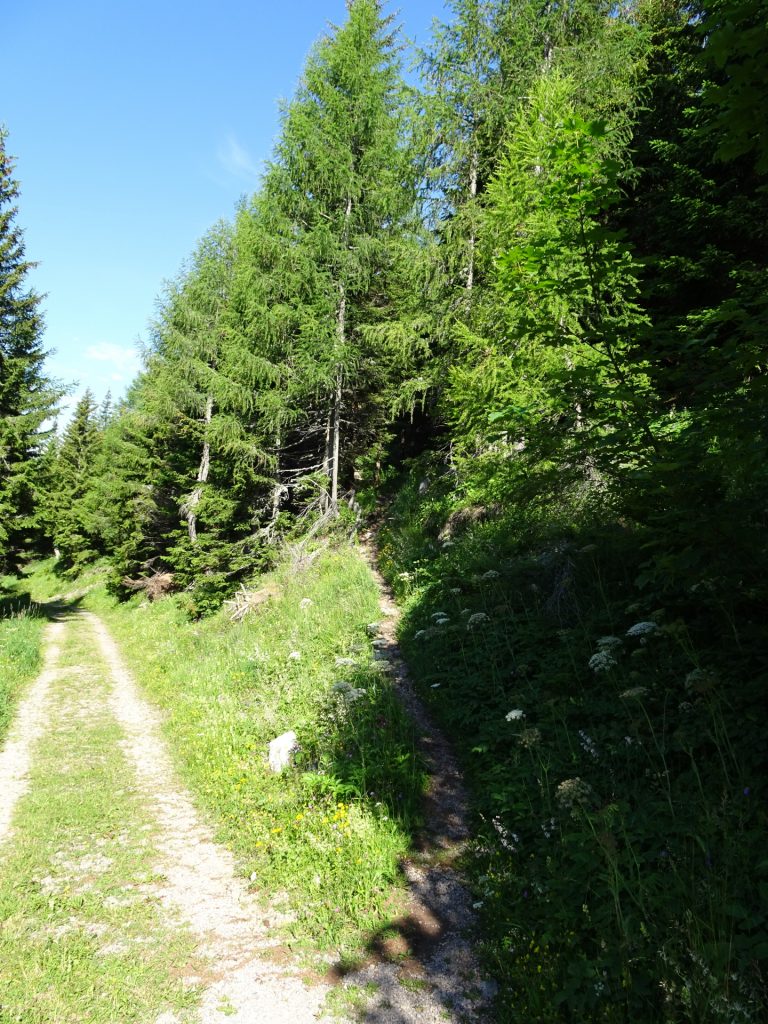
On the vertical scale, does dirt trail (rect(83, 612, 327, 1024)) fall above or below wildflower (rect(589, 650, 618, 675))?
below

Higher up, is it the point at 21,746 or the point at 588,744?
the point at 588,744

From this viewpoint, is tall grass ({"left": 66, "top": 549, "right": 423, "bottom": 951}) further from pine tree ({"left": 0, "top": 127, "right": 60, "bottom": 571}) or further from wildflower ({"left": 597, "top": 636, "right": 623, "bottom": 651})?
pine tree ({"left": 0, "top": 127, "right": 60, "bottom": 571})

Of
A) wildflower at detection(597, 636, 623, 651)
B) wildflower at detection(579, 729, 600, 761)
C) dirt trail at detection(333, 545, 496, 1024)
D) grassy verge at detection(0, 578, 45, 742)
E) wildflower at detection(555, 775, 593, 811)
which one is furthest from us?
grassy verge at detection(0, 578, 45, 742)

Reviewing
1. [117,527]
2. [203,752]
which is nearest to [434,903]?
[203,752]

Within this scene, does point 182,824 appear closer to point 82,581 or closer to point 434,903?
point 434,903

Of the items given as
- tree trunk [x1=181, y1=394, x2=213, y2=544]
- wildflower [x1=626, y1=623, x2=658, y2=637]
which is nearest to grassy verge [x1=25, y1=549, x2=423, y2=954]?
wildflower [x1=626, y1=623, x2=658, y2=637]

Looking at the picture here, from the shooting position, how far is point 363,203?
50.7 feet

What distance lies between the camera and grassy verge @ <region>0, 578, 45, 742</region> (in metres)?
10.9

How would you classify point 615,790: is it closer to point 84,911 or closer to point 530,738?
point 530,738

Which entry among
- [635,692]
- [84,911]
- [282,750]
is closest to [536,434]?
[635,692]

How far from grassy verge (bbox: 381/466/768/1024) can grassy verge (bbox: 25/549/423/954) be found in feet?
2.92

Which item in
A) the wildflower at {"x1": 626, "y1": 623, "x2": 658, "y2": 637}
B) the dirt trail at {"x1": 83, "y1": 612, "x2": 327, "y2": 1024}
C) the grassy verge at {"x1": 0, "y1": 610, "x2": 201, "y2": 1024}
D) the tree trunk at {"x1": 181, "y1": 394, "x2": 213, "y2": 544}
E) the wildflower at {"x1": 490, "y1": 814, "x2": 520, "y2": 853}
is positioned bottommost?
the dirt trail at {"x1": 83, "y1": 612, "x2": 327, "y2": 1024}

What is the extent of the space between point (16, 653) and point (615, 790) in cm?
1501

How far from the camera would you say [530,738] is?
5.24 metres
